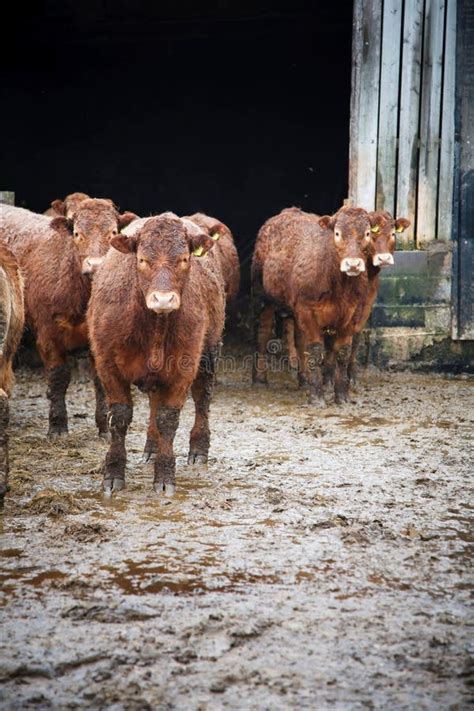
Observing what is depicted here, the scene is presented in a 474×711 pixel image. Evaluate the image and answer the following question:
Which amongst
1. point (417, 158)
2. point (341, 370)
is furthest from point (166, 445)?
point (417, 158)

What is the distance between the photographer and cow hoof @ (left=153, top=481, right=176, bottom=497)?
5739mm

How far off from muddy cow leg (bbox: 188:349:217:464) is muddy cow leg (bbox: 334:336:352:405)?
262 cm

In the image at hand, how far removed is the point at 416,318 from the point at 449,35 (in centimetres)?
331

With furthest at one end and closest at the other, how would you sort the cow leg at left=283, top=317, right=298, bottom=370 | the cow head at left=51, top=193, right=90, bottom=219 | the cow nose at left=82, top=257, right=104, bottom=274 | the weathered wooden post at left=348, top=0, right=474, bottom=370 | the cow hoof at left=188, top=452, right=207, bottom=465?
the cow leg at left=283, top=317, right=298, bottom=370, the weathered wooden post at left=348, top=0, right=474, bottom=370, the cow head at left=51, top=193, right=90, bottom=219, the cow nose at left=82, top=257, right=104, bottom=274, the cow hoof at left=188, top=452, right=207, bottom=465

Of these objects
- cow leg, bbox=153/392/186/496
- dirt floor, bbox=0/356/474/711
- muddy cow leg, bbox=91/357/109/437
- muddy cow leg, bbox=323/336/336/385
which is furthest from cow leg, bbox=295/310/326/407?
cow leg, bbox=153/392/186/496

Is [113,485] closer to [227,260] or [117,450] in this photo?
Result: [117,450]

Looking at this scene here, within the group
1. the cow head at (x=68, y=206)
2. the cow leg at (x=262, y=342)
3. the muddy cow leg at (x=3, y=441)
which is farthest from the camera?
the cow leg at (x=262, y=342)

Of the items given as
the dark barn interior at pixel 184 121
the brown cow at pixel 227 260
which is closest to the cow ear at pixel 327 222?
the brown cow at pixel 227 260

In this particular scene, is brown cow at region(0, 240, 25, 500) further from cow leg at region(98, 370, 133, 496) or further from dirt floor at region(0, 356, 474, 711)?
cow leg at region(98, 370, 133, 496)

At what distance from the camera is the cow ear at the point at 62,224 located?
745 cm

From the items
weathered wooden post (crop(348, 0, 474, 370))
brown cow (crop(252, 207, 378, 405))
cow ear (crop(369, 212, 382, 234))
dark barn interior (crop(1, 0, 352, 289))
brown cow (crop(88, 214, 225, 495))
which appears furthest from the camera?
dark barn interior (crop(1, 0, 352, 289))

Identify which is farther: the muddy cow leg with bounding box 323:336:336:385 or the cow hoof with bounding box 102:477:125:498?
the muddy cow leg with bounding box 323:336:336:385

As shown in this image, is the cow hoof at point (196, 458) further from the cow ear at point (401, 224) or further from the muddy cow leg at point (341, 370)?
the cow ear at point (401, 224)

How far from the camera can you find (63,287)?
289 inches
